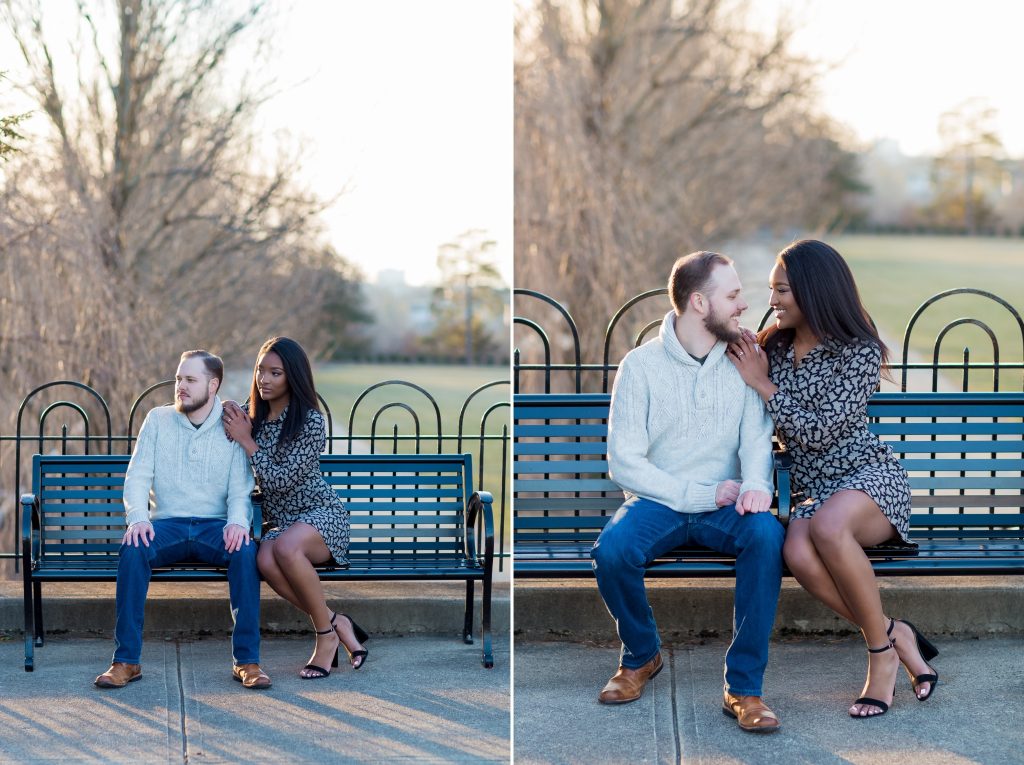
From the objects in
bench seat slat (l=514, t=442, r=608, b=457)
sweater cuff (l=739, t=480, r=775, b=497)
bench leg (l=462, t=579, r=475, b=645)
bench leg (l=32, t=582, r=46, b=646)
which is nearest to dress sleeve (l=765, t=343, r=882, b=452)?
sweater cuff (l=739, t=480, r=775, b=497)

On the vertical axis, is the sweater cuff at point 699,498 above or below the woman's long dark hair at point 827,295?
below

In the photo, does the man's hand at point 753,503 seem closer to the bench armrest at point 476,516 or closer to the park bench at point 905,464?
the park bench at point 905,464

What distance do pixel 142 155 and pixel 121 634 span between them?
6392 mm

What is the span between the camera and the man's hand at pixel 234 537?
12.9 ft

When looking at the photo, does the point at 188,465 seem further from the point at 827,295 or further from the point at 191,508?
the point at 827,295

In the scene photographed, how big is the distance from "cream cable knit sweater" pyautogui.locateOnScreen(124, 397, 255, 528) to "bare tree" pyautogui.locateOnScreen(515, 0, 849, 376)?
598 centimetres

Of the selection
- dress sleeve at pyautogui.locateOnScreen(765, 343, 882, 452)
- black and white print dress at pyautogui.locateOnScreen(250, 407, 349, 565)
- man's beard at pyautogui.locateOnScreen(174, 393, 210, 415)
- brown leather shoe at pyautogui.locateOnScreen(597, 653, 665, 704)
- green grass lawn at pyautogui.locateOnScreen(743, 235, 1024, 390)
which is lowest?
brown leather shoe at pyautogui.locateOnScreen(597, 653, 665, 704)

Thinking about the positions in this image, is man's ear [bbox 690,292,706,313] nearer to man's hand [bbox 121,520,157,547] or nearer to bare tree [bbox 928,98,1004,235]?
man's hand [bbox 121,520,157,547]

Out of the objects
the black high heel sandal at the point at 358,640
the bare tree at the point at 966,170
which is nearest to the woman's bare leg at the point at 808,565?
the black high heel sandal at the point at 358,640

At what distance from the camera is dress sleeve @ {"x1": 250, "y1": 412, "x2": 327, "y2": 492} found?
13.3 feet

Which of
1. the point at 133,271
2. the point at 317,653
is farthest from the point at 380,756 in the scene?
the point at 133,271

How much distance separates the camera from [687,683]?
3713 millimetres

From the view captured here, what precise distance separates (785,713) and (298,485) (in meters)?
1.87

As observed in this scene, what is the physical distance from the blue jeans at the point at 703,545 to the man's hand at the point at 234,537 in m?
1.27
